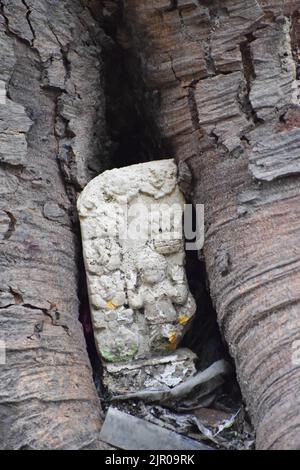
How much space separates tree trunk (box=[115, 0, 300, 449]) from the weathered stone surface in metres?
0.09

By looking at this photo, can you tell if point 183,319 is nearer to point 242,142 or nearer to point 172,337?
point 172,337

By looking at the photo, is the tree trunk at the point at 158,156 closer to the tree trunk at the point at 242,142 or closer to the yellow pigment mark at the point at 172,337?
the tree trunk at the point at 242,142

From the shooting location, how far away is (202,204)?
1.78 m

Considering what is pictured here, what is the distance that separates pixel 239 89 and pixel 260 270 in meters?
0.47

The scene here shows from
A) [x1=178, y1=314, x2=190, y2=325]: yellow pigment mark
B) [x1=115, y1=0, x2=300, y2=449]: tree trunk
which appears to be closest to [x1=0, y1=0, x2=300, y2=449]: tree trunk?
[x1=115, y1=0, x2=300, y2=449]: tree trunk

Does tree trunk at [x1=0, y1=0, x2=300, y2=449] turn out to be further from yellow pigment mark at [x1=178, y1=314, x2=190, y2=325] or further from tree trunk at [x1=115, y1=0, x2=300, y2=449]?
yellow pigment mark at [x1=178, y1=314, x2=190, y2=325]

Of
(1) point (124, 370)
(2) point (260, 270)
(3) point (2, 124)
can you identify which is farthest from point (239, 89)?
(1) point (124, 370)

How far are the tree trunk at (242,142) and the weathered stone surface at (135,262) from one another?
85mm

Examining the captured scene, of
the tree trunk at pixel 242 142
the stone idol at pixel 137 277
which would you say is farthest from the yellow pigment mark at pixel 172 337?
the tree trunk at pixel 242 142

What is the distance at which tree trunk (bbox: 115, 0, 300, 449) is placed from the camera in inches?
60.6

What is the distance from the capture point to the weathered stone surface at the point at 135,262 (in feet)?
5.60

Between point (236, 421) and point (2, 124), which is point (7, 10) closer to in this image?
point (2, 124)
